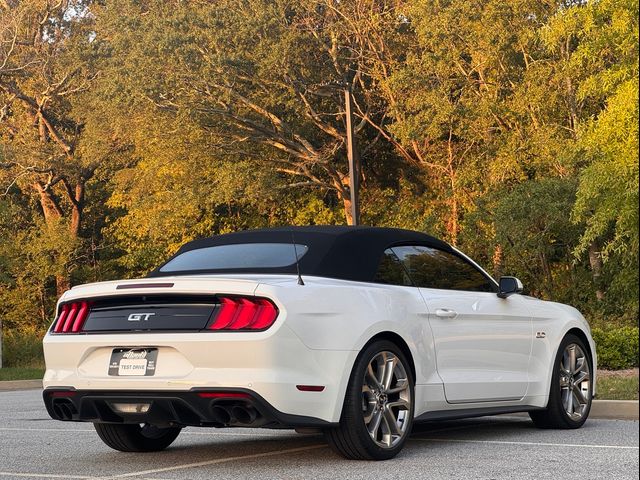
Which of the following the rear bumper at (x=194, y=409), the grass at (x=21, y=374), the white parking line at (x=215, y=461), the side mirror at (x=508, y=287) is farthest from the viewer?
the grass at (x=21, y=374)

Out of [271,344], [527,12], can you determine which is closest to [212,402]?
[271,344]

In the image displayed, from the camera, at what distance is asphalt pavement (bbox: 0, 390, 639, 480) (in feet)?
25.2

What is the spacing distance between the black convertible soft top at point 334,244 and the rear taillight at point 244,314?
732 millimetres

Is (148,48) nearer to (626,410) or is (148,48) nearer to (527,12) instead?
(527,12)

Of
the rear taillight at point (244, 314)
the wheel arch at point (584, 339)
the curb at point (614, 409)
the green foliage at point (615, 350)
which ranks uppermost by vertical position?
the rear taillight at point (244, 314)

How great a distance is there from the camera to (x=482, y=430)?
34.1 ft

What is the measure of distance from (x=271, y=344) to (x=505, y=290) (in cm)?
281

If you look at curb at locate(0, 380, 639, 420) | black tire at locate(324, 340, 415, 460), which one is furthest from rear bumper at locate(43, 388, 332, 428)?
curb at locate(0, 380, 639, 420)

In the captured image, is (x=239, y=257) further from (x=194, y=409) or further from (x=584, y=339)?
(x=584, y=339)

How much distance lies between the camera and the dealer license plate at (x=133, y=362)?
310 inches

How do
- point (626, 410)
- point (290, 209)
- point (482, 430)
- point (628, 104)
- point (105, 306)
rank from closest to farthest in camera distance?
point (105, 306)
point (482, 430)
point (626, 410)
point (628, 104)
point (290, 209)

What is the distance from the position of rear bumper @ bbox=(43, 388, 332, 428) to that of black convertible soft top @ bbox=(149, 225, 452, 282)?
46.3 inches

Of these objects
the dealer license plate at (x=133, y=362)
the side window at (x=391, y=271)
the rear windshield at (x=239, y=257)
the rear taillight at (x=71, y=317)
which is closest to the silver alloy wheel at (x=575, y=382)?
the side window at (x=391, y=271)

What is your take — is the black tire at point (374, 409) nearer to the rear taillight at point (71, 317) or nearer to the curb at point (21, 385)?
the rear taillight at point (71, 317)
